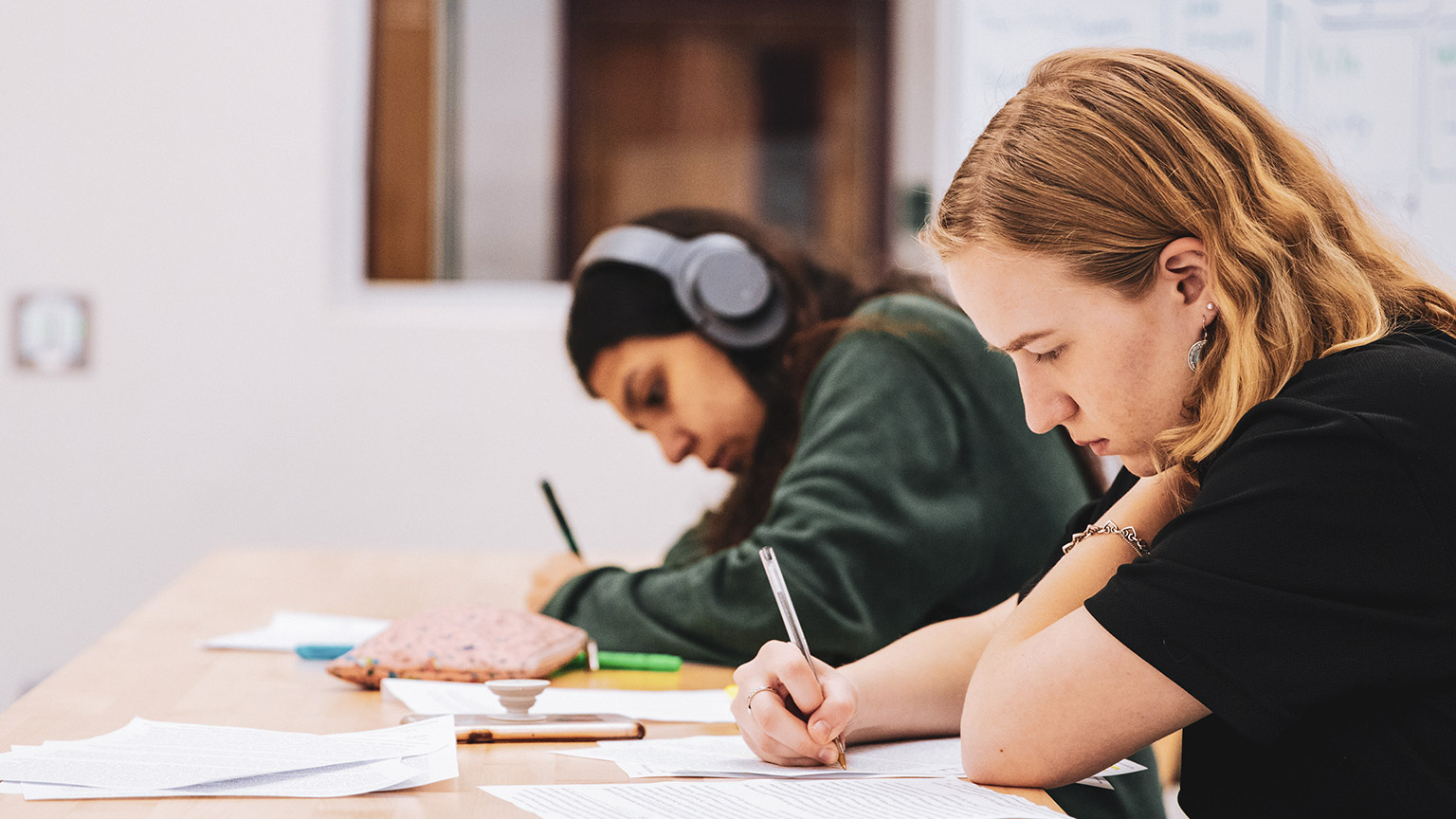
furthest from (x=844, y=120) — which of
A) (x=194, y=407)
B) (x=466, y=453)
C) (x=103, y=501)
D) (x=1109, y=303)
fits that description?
(x=1109, y=303)

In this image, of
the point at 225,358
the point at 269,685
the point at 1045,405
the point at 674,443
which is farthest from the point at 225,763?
the point at 225,358

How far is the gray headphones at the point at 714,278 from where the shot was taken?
4.61 ft

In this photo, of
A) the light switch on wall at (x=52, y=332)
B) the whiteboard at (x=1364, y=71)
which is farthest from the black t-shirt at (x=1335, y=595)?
the light switch on wall at (x=52, y=332)

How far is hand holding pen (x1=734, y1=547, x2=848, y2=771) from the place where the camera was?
84cm

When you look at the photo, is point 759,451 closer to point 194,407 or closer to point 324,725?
point 324,725

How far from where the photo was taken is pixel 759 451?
151 cm

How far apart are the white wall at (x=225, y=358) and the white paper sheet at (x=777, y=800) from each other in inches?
73.8

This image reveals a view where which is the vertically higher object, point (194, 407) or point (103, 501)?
point (194, 407)

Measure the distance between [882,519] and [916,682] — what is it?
0.23 metres

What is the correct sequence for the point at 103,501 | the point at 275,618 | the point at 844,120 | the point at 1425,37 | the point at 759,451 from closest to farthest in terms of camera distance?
the point at 275,618
the point at 759,451
the point at 1425,37
the point at 103,501
the point at 844,120

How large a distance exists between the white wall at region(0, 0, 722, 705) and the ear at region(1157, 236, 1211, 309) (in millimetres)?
1898

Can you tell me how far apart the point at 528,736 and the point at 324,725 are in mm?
161

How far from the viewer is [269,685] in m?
1.08

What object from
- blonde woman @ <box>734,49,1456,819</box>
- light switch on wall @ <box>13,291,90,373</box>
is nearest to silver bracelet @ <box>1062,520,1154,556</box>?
blonde woman @ <box>734,49,1456,819</box>
